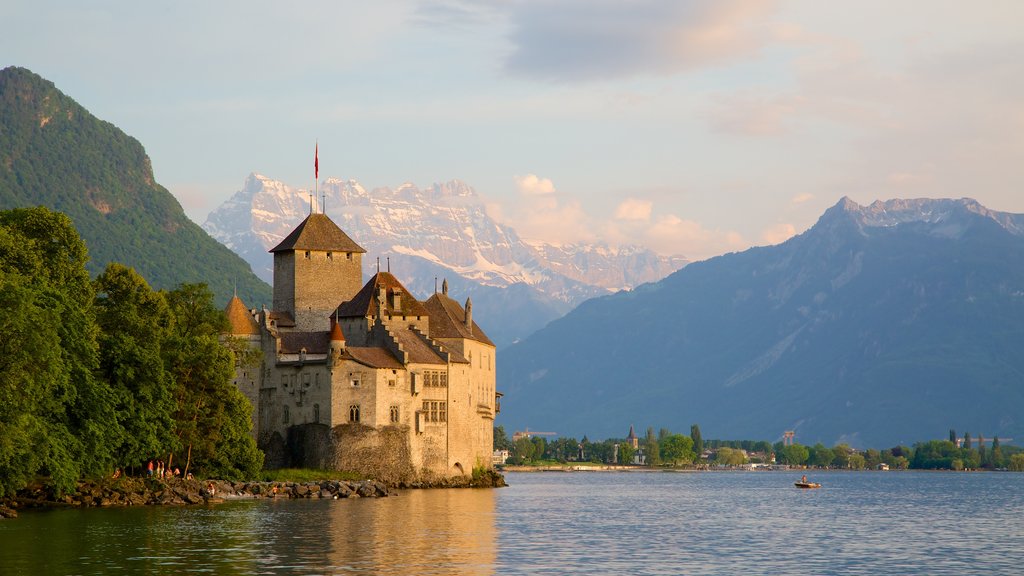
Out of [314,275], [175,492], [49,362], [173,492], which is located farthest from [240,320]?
[49,362]

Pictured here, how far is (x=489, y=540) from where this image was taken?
223ft

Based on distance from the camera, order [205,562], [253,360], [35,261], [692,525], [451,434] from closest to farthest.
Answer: [205,562] < [35,261] < [692,525] < [253,360] < [451,434]

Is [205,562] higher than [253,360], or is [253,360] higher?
[253,360]

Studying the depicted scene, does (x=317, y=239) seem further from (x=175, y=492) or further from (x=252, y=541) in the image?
(x=252, y=541)

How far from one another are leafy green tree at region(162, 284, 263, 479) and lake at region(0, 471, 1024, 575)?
5609mm

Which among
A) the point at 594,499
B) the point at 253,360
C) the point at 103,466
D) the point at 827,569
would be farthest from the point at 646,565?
the point at 594,499

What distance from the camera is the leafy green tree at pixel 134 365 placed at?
84.6 m

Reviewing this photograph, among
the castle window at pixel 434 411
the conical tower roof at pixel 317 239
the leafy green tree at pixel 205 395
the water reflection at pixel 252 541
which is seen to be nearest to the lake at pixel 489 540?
the water reflection at pixel 252 541

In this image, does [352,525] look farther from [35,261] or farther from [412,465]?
[412,465]

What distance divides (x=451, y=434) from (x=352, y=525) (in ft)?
158

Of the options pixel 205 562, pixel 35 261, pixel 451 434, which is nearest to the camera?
pixel 205 562

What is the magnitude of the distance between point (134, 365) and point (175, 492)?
353 inches

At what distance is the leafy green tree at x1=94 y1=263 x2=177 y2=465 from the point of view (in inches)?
3329

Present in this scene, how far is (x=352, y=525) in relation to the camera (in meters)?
74.2
